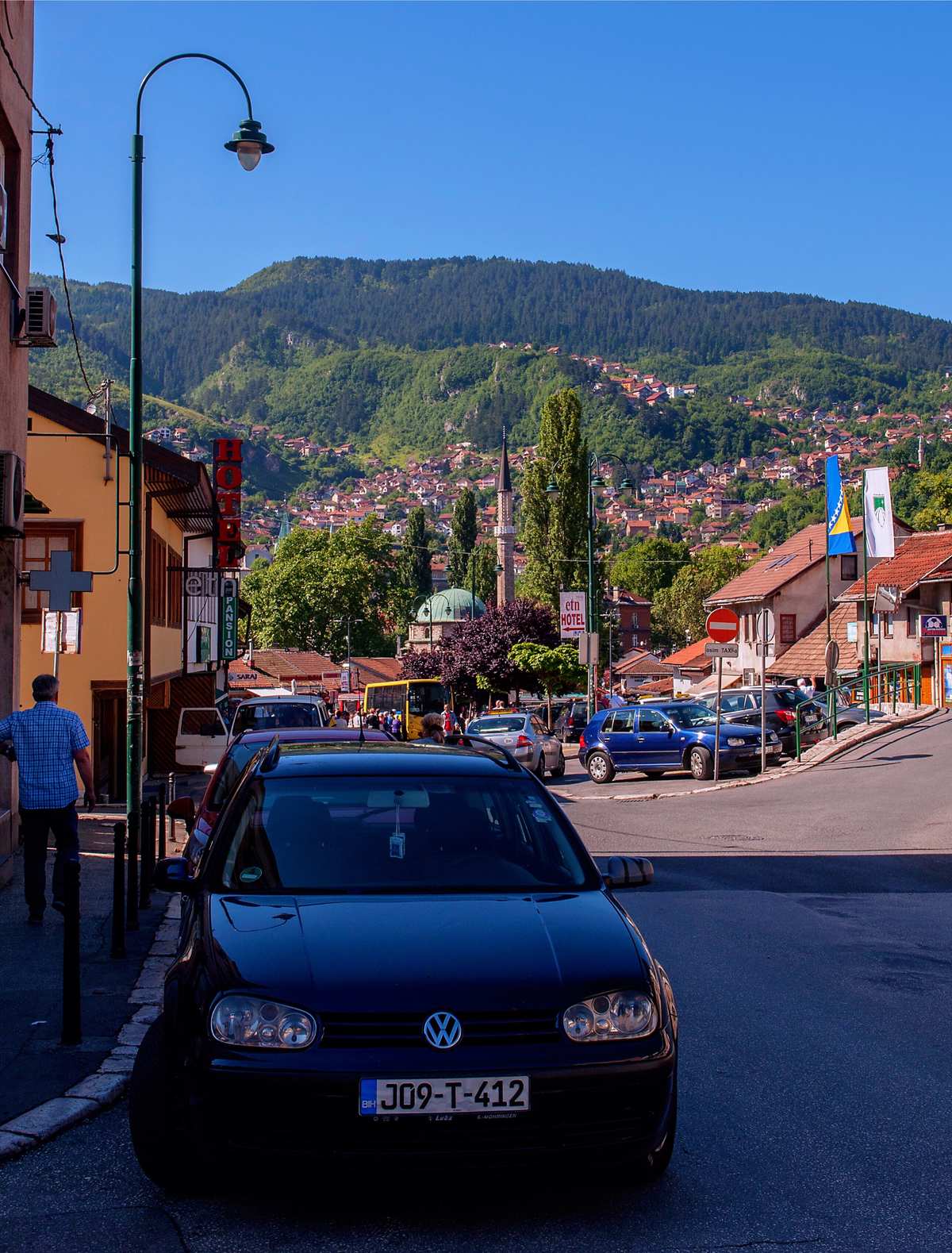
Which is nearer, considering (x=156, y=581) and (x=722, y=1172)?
(x=722, y=1172)

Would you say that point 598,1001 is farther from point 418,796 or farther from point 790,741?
point 790,741

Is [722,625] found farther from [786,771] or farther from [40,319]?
[40,319]

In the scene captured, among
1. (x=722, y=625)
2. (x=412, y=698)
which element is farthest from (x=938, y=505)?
(x=722, y=625)

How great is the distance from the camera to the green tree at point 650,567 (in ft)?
608

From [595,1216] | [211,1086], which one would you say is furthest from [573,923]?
[211,1086]

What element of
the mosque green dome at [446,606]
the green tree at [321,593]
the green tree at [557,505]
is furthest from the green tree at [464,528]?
the green tree at [557,505]

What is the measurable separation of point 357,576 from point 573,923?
4615 inches

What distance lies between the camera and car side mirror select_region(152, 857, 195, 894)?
5.75 metres

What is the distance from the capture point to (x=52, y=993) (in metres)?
8.13

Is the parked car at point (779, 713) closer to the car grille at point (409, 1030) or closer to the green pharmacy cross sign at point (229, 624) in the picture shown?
the green pharmacy cross sign at point (229, 624)

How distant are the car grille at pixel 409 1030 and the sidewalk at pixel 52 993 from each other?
2012 mm

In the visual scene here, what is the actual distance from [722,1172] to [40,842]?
6676 mm

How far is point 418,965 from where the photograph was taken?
4.66 m

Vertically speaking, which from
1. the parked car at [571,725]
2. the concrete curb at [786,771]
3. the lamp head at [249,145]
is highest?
the lamp head at [249,145]
